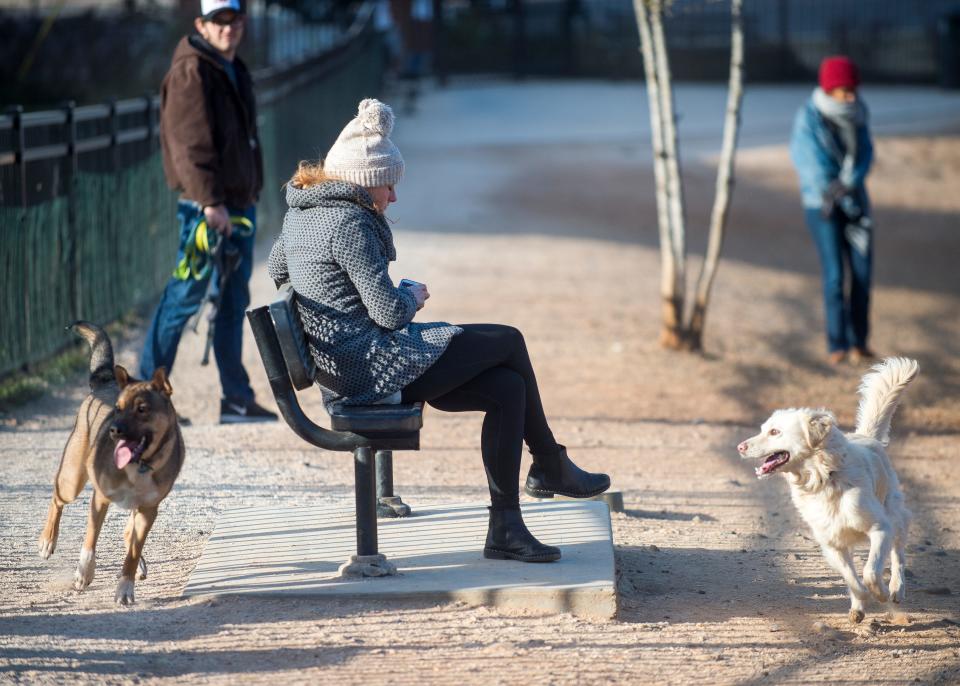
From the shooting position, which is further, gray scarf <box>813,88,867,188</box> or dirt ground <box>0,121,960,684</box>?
gray scarf <box>813,88,867,188</box>

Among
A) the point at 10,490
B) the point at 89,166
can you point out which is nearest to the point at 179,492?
the point at 10,490

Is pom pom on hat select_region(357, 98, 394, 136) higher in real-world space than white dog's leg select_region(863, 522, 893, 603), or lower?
higher

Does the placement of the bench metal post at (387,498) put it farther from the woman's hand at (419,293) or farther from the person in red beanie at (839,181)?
the person in red beanie at (839,181)

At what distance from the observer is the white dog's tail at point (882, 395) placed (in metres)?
5.14

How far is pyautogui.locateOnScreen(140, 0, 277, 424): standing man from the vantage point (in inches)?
270

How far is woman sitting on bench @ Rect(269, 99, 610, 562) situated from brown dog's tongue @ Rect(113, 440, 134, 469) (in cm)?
75

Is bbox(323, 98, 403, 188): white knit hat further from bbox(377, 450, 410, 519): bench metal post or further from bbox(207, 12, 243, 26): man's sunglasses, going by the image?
bbox(207, 12, 243, 26): man's sunglasses

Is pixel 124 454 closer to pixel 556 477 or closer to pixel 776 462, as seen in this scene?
pixel 556 477

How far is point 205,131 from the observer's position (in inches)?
270

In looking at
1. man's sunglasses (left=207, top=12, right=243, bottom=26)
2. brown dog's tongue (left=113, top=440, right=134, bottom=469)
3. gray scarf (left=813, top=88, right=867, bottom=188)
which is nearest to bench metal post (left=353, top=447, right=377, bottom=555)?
brown dog's tongue (left=113, top=440, right=134, bottom=469)

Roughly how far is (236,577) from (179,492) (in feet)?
4.56

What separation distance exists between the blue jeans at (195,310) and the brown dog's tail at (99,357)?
2.00 m

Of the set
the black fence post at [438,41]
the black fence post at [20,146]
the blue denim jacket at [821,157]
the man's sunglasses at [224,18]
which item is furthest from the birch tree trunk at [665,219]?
the black fence post at [438,41]

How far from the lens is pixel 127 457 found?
4.29 metres
